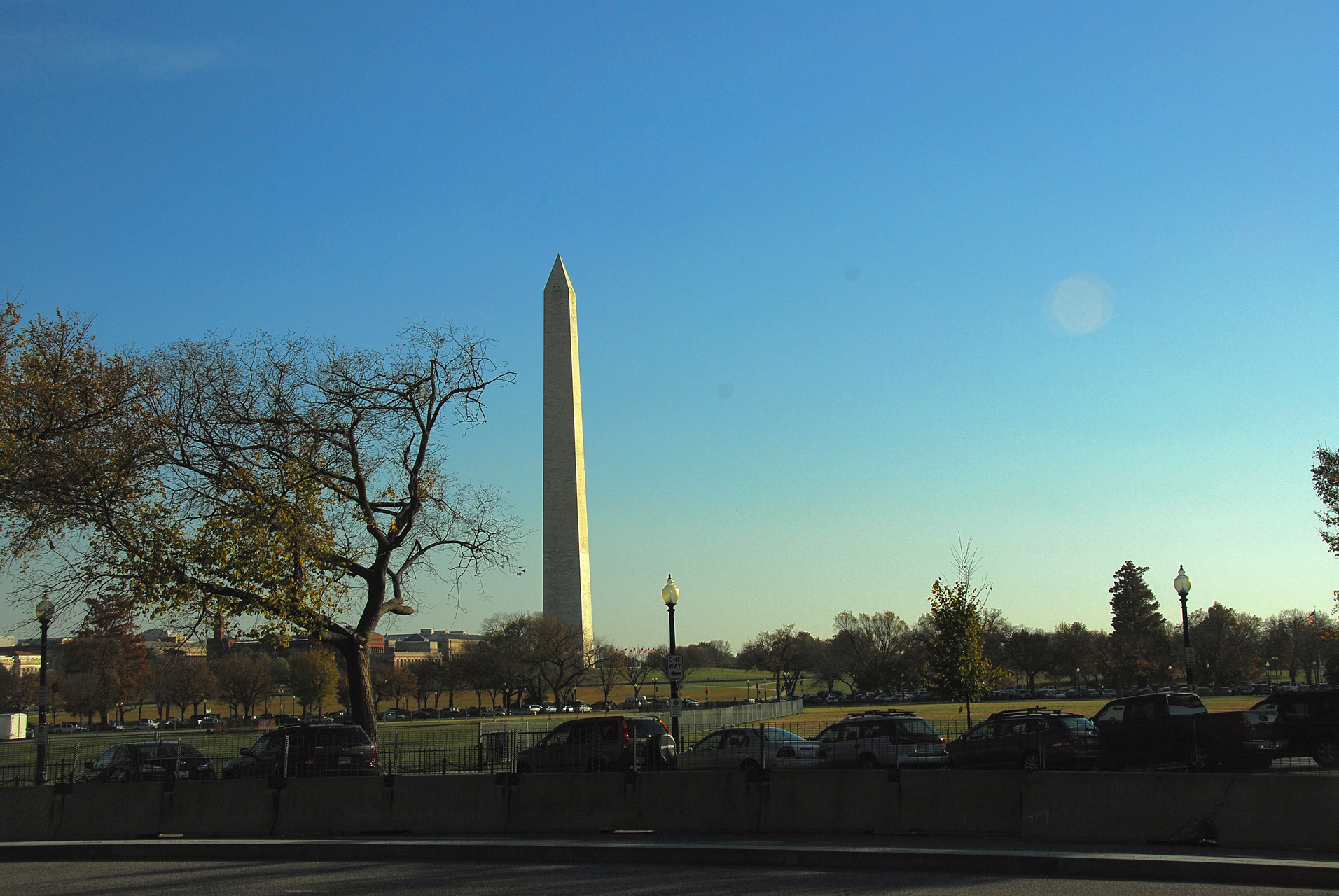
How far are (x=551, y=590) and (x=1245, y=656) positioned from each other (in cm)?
7726

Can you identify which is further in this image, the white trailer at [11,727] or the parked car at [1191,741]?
the white trailer at [11,727]

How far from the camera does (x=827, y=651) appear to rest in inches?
5369

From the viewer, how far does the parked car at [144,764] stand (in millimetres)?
21375

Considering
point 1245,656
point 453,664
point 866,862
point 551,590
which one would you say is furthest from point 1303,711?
point 1245,656

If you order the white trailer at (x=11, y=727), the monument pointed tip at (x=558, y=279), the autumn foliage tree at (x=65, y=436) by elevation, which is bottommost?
the white trailer at (x=11, y=727)

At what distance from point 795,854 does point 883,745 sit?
9.26 meters

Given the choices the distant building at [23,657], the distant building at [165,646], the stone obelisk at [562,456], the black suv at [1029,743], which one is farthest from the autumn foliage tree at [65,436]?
the distant building at [23,657]

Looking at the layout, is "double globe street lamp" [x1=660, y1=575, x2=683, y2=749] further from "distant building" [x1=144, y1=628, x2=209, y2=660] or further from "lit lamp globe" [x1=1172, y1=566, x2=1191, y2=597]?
"distant building" [x1=144, y1=628, x2=209, y2=660]

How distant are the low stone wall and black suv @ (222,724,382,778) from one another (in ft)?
8.93

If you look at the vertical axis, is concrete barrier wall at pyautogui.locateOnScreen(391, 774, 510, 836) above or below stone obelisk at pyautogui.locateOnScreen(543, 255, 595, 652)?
below

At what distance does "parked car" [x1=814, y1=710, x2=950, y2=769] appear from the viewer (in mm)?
20906

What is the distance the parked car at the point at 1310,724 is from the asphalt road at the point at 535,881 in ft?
31.7

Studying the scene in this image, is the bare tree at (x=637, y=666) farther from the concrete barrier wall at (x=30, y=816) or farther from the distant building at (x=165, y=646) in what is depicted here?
the concrete barrier wall at (x=30, y=816)

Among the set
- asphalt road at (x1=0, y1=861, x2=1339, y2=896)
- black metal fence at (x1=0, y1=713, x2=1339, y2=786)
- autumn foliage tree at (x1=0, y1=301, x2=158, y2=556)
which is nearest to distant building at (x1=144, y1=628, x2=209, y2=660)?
autumn foliage tree at (x1=0, y1=301, x2=158, y2=556)
